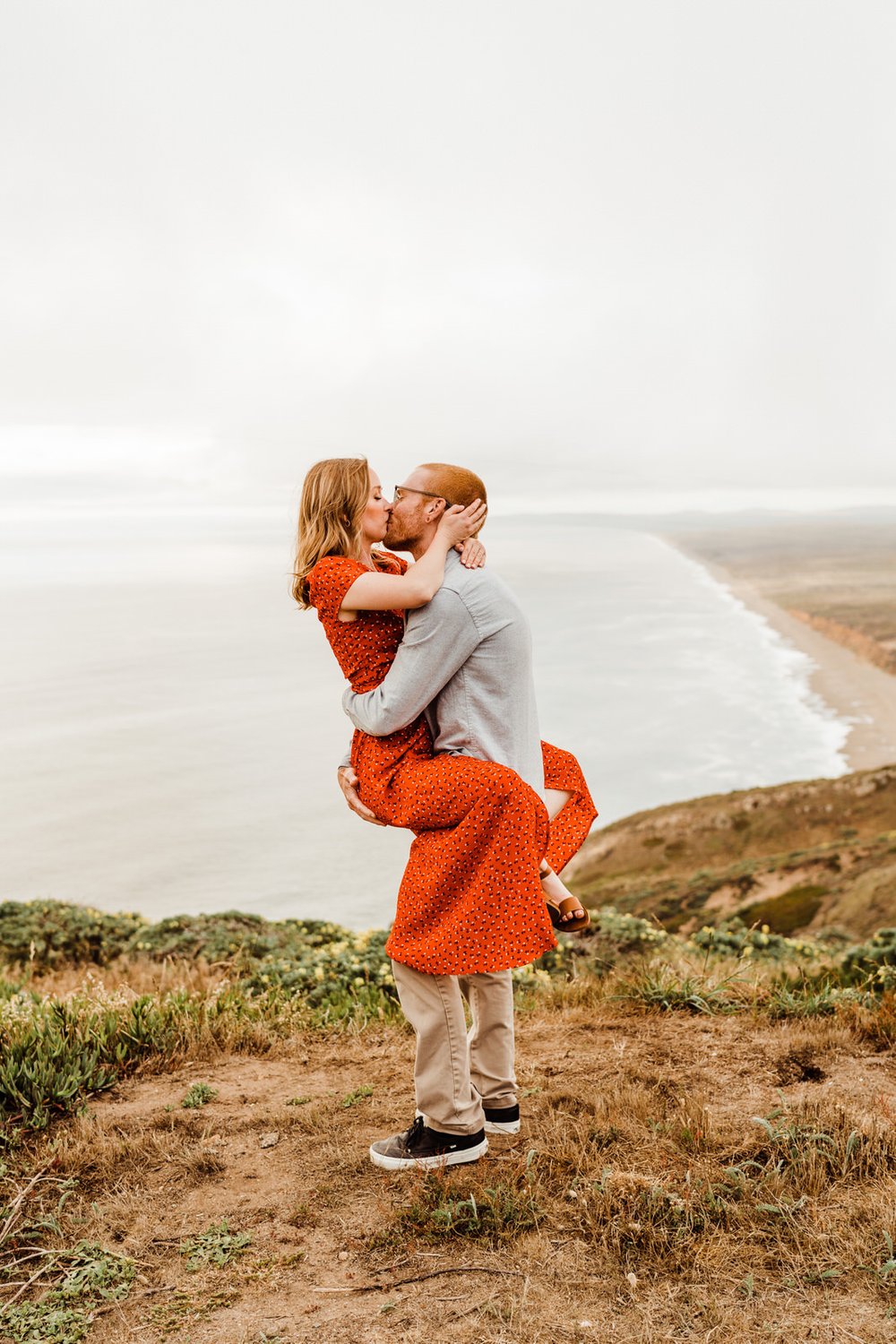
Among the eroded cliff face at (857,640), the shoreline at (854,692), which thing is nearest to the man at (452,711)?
the shoreline at (854,692)

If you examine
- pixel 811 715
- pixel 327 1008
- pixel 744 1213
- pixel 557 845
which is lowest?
pixel 811 715

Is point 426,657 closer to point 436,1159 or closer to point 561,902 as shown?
point 561,902

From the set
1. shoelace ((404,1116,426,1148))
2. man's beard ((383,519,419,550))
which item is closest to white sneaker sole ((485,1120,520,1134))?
shoelace ((404,1116,426,1148))

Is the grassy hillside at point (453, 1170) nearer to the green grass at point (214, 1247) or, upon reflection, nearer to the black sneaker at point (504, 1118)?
the green grass at point (214, 1247)

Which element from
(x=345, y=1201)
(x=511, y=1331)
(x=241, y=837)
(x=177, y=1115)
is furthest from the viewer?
(x=241, y=837)

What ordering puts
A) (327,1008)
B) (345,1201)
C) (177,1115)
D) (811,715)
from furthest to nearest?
(811,715) → (327,1008) → (177,1115) → (345,1201)

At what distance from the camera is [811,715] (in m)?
96.6

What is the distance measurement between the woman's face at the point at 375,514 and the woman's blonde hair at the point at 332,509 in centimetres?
2

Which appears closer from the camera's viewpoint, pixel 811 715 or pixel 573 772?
pixel 573 772

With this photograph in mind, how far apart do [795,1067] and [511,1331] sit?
250 centimetres

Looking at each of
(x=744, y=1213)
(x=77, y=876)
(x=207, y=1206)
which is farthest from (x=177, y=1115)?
(x=77, y=876)

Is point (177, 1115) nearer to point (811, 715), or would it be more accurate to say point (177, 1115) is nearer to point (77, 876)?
point (77, 876)

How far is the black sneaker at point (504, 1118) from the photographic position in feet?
14.6

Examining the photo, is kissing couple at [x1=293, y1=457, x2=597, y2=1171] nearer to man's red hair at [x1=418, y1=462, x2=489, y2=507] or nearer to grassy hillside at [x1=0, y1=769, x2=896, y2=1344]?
man's red hair at [x1=418, y1=462, x2=489, y2=507]
